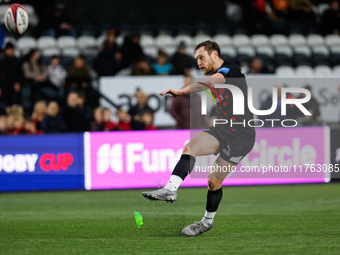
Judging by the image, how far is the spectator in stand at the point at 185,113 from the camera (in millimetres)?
11156

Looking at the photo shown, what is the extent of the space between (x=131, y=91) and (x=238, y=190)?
3.26 m

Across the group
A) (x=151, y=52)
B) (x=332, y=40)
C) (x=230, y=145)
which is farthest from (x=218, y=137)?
(x=332, y=40)

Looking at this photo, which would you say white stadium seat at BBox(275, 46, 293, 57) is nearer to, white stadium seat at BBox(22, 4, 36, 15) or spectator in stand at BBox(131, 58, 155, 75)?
spectator in stand at BBox(131, 58, 155, 75)

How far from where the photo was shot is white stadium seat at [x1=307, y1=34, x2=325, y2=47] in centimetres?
1661

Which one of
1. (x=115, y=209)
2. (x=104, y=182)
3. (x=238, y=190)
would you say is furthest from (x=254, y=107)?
(x=115, y=209)

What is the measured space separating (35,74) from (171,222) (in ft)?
22.0

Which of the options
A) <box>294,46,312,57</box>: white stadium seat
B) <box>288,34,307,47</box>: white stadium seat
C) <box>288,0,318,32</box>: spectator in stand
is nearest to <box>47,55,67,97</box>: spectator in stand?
<box>294,46,312,57</box>: white stadium seat

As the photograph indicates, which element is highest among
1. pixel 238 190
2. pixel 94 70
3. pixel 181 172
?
pixel 94 70

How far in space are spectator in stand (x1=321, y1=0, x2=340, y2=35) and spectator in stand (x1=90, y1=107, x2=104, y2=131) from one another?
8984mm

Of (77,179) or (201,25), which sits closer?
(77,179)

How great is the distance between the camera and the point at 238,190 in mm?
10672

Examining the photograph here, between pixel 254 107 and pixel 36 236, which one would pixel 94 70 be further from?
pixel 36 236

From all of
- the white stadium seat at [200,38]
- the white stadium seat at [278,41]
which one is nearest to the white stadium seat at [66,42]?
the white stadium seat at [200,38]

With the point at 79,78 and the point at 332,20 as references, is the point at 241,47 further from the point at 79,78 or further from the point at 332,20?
the point at 79,78
